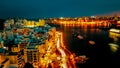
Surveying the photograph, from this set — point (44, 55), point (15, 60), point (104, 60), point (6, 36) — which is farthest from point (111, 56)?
point (6, 36)

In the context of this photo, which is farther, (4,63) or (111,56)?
(111,56)

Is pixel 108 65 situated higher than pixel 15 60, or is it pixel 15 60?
pixel 15 60

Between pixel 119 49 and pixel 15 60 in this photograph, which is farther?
pixel 119 49

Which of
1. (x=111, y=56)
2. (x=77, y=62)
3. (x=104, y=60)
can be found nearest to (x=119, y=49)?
(x=111, y=56)

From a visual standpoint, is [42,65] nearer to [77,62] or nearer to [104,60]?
[77,62]

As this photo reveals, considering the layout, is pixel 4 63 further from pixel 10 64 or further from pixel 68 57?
pixel 68 57

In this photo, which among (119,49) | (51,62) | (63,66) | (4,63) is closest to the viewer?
(4,63)

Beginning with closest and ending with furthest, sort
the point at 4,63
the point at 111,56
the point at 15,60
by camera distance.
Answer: the point at 4,63
the point at 15,60
the point at 111,56

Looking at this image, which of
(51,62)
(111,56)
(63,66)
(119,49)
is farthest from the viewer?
(119,49)

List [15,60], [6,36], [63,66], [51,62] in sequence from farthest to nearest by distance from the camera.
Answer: [6,36]
[51,62]
[63,66]
[15,60]
